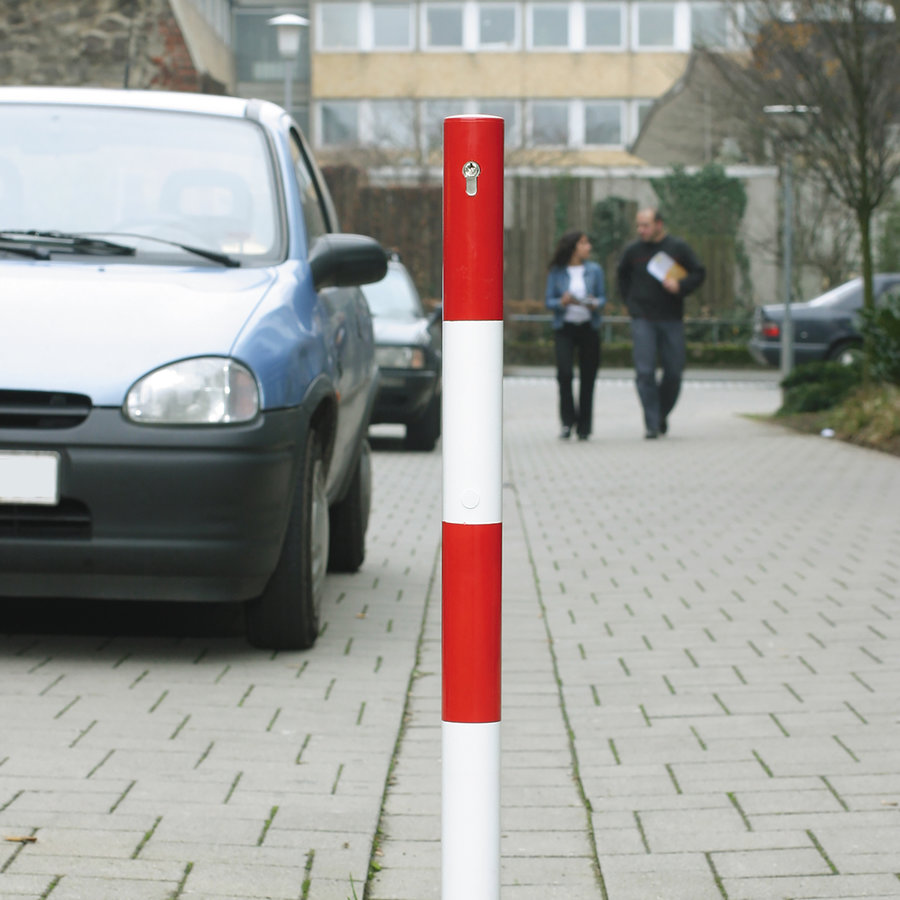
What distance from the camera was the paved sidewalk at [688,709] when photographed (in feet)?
10.8

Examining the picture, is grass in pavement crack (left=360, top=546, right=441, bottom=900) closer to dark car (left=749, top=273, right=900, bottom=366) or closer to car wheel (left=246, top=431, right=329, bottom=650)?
car wheel (left=246, top=431, right=329, bottom=650)

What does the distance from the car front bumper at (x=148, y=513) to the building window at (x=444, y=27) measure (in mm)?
51115

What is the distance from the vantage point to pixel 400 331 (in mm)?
13766

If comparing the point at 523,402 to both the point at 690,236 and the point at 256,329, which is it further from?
the point at 256,329

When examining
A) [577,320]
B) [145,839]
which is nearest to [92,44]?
[577,320]

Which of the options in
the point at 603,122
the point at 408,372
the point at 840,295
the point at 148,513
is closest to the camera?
the point at 148,513

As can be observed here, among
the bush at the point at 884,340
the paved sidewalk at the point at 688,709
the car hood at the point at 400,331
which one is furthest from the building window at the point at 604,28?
the paved sidewalk at the point at 688,709

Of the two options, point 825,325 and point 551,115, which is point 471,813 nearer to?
point 825,325

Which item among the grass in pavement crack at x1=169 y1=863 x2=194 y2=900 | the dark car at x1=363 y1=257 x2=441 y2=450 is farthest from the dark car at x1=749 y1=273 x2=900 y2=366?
the grass in pavement crack at x1=169 y1=863 x2=194 y2=900

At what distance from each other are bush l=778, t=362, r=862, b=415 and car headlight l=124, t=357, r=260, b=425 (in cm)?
1269

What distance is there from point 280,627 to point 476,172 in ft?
9.91

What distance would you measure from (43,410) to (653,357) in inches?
407

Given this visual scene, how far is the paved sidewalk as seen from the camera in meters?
3.28

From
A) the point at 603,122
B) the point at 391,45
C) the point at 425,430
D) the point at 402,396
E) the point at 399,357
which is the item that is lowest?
the point at 425,430
